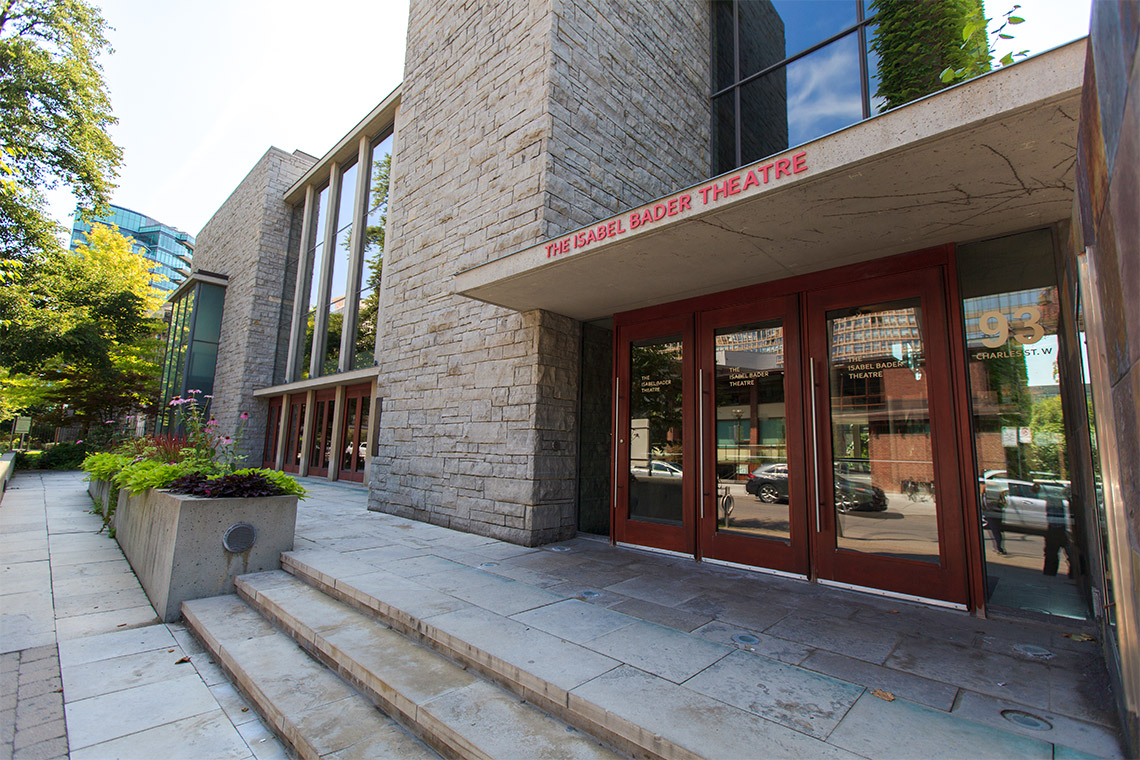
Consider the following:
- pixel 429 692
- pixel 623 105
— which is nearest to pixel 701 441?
pixel 429 692

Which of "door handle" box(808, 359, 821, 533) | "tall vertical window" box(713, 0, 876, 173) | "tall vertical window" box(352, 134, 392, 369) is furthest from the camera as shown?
"tall vertical window" box(352, 134, 392, 369)

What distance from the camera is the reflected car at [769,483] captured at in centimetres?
458

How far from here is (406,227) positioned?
8.52m

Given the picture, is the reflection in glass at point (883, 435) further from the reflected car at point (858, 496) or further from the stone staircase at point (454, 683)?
the stone staircase at point (454, 683)

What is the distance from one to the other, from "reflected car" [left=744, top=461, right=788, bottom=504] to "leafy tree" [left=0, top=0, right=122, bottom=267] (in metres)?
18.1

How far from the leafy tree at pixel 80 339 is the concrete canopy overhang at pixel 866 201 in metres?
17.5

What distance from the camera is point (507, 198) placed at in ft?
21.5

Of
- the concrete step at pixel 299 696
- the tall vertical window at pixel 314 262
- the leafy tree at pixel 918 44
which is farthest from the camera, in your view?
the tall vertical window at pixel 314 262

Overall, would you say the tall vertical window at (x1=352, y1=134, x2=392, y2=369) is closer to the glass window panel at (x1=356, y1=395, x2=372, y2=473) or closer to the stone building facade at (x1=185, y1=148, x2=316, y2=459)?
the glass window panel at (x1=356, y1=395, x2=372, y2=473)

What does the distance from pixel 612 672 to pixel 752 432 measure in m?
2.89

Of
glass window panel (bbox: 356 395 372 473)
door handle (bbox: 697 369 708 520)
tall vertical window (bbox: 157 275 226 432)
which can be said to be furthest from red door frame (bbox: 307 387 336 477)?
door handle (bbox: 697 369 708 520)

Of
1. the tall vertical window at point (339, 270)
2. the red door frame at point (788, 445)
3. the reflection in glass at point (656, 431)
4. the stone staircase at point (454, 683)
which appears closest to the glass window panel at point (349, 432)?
the tall vertical window at point (339, 270)

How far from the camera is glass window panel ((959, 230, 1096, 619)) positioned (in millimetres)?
4012

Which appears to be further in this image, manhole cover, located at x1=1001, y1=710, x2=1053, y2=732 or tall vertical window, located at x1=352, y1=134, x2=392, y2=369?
tall vertical window, located at x1=352, y1=134, x2=392, y2=369
